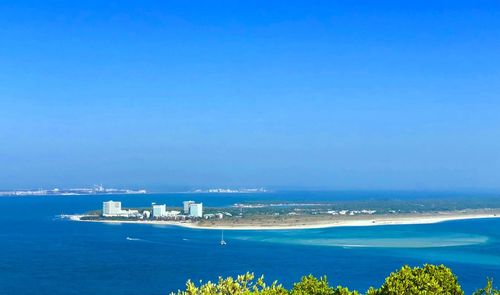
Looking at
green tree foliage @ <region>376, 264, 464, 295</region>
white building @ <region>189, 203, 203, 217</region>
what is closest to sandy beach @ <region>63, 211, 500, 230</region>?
white building @ <region>189, 203, 203, 217</region>

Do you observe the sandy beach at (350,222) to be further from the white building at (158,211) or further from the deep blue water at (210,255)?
the deep blue water at (210,255)

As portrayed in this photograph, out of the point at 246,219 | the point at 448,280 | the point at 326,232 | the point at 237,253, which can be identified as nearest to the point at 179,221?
the point at 246,219

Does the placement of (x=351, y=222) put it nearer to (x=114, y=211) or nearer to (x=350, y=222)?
(x=350, y=222)

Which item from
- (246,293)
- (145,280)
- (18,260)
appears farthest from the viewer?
(18,260)

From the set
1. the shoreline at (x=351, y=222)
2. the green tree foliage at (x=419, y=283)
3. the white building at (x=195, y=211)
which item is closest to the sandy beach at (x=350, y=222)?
the shoreline at (x=351, y=222)

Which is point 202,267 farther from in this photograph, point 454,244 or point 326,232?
point 326,232

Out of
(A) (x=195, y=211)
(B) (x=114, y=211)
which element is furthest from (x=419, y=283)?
(B) (x=114, y=211)

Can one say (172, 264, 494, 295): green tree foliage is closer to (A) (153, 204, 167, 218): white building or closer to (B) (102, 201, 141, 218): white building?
(A) (153, 204, 167, 218): white building
